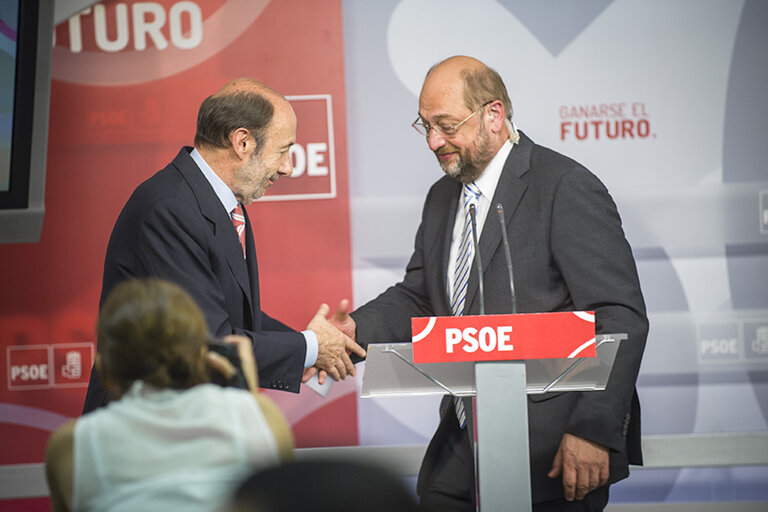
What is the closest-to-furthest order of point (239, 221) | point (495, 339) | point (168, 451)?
1. point (168, 451)
2. point (495, 339)
3. point (239, 221)

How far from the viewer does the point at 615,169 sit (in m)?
4.70

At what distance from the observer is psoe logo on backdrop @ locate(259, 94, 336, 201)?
4664 mm

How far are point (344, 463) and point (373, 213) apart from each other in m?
3.64

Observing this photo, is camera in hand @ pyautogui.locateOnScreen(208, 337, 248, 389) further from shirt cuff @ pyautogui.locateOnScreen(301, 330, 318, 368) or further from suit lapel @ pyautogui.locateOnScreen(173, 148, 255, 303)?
shirt cuff @ pyautogui.locateOnScreen(301, 330, 318, 368)

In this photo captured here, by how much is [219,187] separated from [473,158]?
101 cm

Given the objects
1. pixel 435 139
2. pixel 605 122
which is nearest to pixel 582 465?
pixel 435 139

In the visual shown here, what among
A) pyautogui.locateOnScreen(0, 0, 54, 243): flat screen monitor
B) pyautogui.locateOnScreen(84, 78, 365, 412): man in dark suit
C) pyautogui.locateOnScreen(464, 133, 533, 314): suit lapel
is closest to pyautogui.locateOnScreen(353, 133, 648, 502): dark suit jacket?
pyautogui.locateOnScreen(464, 133, 533, 314): suit lapel

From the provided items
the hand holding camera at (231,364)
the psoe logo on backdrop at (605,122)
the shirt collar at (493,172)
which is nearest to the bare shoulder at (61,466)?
the hand holding camera at (231,364)

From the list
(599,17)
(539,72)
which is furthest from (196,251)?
(599,17)

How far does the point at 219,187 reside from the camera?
3.32 m

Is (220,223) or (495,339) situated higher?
(220,223)

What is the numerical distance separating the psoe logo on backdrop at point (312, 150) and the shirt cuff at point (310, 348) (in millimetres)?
1445

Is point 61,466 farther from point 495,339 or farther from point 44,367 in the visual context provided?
point 44,367

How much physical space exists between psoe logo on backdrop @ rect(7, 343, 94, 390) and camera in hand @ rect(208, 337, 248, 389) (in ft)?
10.2
